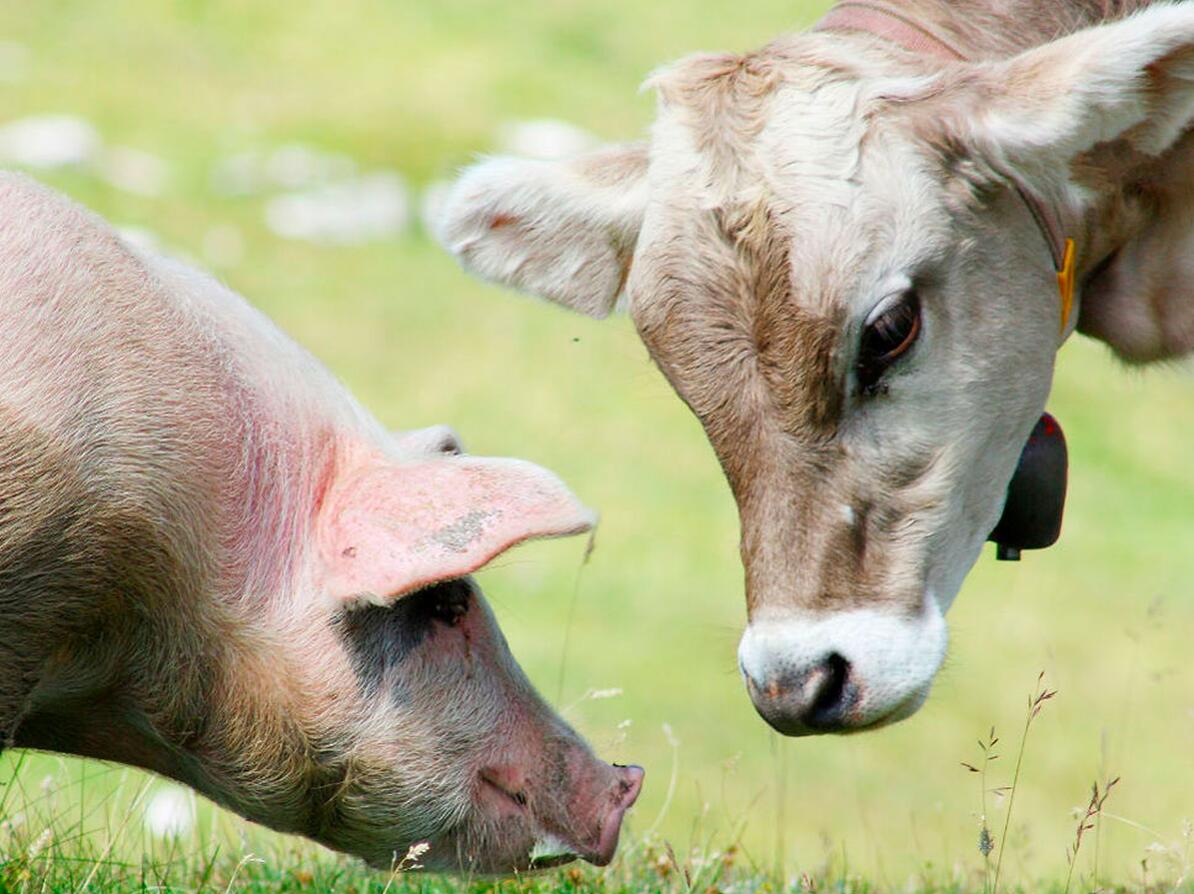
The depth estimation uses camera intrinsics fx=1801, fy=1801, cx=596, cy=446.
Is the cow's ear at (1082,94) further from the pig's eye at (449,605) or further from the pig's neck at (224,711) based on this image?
the pig's neck at (224,711)

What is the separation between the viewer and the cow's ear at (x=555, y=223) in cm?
527

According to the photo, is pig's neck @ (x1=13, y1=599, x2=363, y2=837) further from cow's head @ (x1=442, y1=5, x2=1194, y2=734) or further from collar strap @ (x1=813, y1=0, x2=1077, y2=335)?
collar strap @ (x1=813, y1=0, x2=1077, y2=335)

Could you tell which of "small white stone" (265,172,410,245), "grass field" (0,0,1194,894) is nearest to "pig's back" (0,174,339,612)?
"grass field" (0,0,1194,894)

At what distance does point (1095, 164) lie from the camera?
4.77 meters

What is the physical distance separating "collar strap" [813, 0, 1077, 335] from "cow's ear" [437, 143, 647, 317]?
28.0 inches

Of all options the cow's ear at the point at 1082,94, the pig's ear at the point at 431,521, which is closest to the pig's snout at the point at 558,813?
the pig's ear at the point at 431,521

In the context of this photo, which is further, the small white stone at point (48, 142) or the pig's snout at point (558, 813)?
the small white stone at point (48, 142)

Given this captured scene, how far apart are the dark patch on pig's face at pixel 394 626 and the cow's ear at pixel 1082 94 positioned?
1.77 metres

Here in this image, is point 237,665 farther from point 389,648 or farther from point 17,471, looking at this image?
point 17,471

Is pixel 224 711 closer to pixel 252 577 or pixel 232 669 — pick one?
pixel 232 669

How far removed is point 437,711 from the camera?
4.68 metres

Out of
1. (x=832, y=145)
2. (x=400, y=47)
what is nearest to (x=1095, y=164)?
(x=832, y=145)

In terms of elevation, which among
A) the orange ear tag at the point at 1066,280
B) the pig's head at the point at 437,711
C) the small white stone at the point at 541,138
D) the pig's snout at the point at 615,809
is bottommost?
the small white stone at the point at 541,138

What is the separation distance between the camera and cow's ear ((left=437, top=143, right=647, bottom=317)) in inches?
207
